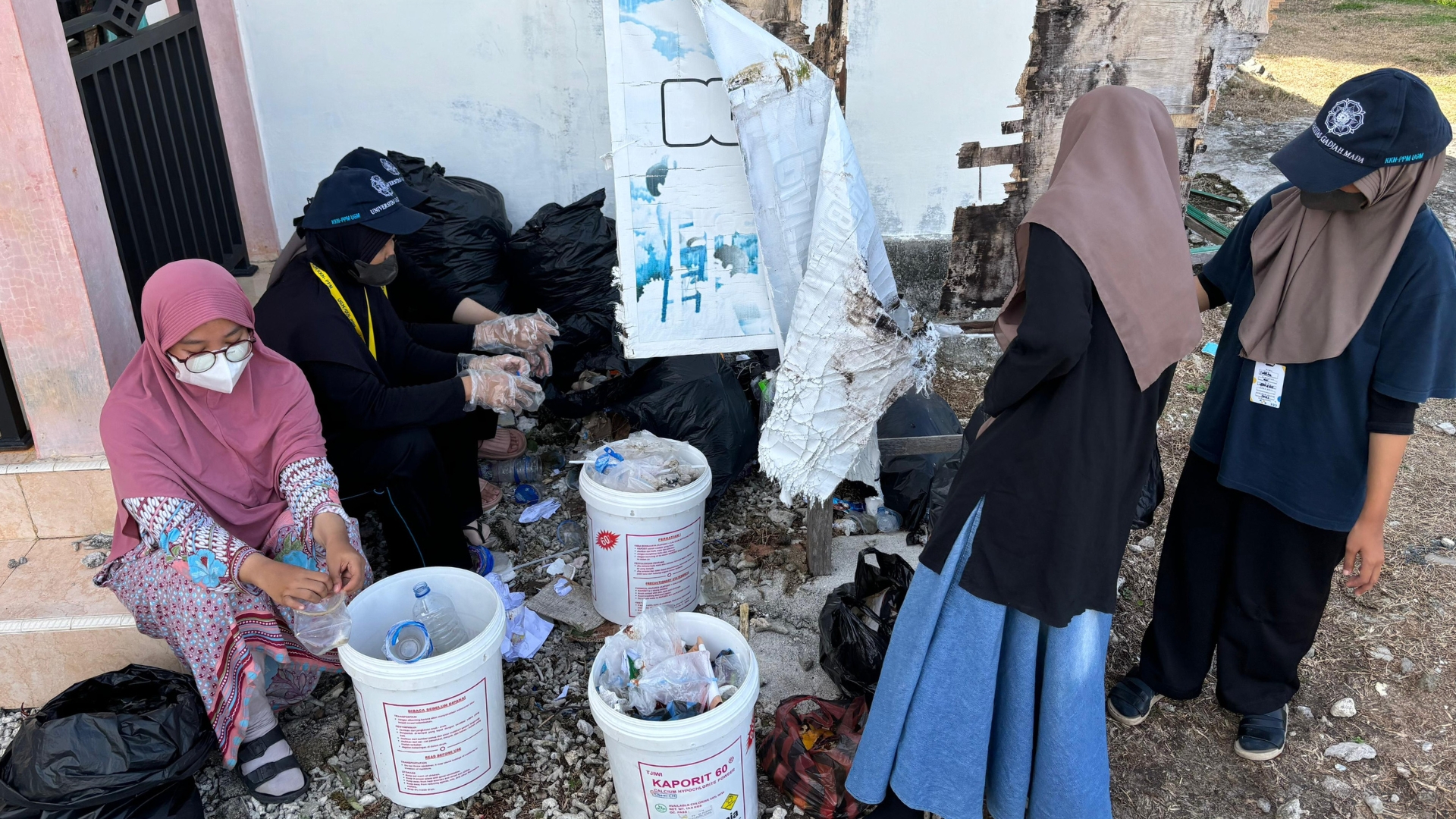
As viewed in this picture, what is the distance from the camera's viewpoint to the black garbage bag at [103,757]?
2.00 m

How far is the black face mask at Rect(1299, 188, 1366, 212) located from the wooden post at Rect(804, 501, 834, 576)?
1.53 m

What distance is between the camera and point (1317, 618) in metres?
2.27

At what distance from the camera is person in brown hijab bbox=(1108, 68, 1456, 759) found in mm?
1851

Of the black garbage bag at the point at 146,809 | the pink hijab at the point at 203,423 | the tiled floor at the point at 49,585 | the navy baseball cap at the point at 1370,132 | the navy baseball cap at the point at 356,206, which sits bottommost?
the black garbage bag at the point at 146,809

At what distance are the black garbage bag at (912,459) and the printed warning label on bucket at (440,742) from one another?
1.63 meters

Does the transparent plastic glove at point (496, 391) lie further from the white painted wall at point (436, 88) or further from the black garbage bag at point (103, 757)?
the white painted wall at point (436, 88)

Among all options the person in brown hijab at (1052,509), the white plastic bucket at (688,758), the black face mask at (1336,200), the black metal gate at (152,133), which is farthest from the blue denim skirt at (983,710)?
the black metal gate at (152,133)

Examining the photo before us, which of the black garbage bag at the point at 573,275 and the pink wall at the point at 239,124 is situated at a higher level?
the pink wall at the point at 239,124

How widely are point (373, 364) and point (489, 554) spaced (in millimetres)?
755

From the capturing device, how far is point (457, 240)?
12.8 feet

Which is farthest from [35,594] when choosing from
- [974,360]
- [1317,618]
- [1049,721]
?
[974,360]

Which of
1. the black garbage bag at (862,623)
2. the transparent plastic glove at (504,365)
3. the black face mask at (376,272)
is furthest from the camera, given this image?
the transparent plastic glove at (504,365)

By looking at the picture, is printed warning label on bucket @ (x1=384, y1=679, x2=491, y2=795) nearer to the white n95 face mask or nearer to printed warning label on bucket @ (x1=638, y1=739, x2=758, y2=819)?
printed warning label on bucket @ (x1=638, y1=739, x2=758, y2=819)

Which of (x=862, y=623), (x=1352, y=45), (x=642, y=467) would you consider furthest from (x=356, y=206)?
(x=1352, y=45)
